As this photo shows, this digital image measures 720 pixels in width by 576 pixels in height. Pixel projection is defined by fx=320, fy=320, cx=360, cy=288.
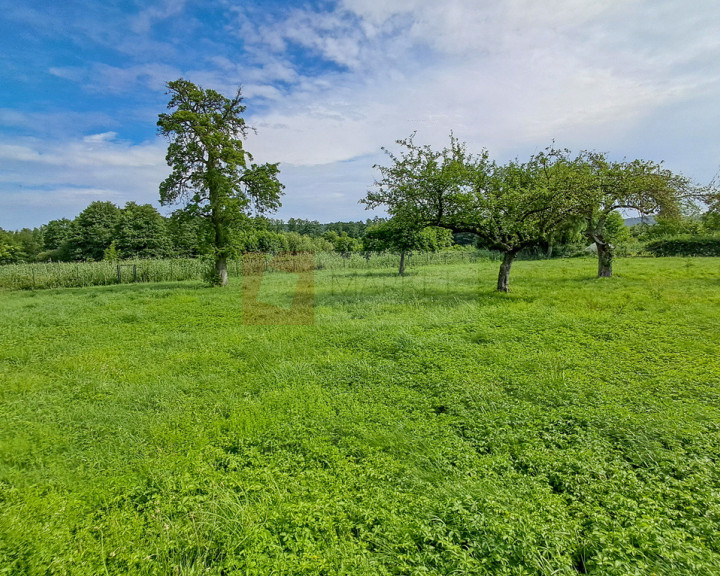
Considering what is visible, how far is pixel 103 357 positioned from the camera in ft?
24.0

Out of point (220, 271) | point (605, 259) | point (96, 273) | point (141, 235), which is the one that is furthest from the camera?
point (141, 235)

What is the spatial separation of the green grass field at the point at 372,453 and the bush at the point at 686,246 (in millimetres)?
31550

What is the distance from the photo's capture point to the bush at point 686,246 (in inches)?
1166

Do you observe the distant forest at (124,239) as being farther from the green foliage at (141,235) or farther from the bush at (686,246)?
the bush at (686,246)

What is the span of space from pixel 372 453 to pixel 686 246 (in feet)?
136

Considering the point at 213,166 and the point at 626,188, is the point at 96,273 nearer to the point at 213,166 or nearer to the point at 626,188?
the point at 213,166

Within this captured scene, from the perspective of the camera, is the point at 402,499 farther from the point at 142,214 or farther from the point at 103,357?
the point at 142,214

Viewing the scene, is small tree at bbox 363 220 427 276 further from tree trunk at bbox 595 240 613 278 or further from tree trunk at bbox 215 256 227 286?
tree trunk at bbox 215 256 227 286

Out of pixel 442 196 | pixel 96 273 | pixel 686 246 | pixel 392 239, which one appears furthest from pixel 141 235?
pixel 686 246

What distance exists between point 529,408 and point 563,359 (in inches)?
85.5

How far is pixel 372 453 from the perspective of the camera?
396 cm

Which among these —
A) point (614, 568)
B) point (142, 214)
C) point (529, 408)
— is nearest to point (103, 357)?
point (529, 408)

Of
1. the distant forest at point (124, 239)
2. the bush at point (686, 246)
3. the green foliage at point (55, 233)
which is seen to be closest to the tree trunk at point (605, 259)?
the distant forest at point (124, 239)

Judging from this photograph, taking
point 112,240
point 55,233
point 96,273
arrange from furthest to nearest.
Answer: point 55,233 → point 112,240 → point 96,273
